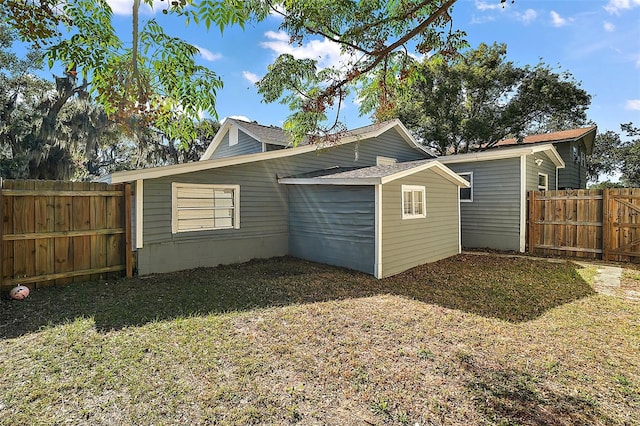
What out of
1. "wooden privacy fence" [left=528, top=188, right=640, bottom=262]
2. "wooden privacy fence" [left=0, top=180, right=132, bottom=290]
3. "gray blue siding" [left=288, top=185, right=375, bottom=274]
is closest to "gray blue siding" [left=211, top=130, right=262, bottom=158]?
"gray blue siding" [left=288, top=185, right=375, bottom=274]

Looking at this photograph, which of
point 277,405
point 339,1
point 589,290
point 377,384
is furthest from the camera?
point 589,290

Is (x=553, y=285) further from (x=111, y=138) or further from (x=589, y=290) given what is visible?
(x=111, y=138)

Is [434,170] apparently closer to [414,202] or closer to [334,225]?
[414,202]

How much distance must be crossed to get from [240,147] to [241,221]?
4.86 meters

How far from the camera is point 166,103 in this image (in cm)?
546

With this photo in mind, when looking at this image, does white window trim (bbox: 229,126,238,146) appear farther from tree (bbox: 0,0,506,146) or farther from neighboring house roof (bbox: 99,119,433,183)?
tree (bbox: 0,0,506,146)

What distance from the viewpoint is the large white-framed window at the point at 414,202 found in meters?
7.45

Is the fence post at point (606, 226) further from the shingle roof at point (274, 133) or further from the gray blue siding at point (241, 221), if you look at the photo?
the gray blue siding at point (241, 221)

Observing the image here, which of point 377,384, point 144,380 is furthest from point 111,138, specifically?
point 377,384

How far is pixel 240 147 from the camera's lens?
12.0 metres

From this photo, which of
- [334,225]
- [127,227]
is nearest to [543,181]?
[334,225]

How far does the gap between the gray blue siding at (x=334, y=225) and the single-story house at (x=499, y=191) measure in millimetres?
5259

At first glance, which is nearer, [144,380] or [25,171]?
[144,380]

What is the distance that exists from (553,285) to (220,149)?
1229 centimetres
